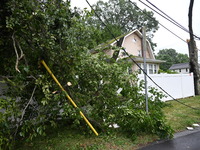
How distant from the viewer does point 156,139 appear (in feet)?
11.0

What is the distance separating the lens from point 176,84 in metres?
7.71

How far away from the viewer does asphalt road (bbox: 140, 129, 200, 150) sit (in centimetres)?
299

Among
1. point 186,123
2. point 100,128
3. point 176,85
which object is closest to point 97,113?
point 100,128

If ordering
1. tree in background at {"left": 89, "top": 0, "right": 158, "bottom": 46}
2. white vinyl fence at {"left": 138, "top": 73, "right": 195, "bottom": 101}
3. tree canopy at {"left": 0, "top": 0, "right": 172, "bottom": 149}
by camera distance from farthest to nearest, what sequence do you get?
tree in background at {"left": 89, "top": 0, "right": 158, "bottom": 46} < white vinyl fence at {"left": 138, "top": 73, "right": 195, "bottom": 101} < tree canopy at {"left": 0, "top": 0, "right": 172, "bottom": 149}

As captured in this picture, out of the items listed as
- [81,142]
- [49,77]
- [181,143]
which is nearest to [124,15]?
[181,143]

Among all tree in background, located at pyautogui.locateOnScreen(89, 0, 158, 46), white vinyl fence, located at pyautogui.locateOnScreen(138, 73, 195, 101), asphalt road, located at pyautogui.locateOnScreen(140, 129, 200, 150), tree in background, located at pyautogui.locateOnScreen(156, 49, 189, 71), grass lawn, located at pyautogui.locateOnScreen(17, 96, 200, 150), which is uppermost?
tree in background, located at pyautogui.locateOnScreen(89, 0, 158, 46)

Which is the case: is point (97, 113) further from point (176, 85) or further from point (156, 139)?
point (176, 85)

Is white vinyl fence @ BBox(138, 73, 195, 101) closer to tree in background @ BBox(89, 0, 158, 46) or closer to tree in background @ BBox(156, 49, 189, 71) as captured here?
tree in background @ BBox(89, 0, 158, 46)

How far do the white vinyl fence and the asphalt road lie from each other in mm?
3200

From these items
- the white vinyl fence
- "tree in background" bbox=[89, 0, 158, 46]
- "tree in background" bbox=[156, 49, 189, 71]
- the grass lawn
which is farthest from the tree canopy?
"tree in background" bbox=[156, 49, 189, 71]

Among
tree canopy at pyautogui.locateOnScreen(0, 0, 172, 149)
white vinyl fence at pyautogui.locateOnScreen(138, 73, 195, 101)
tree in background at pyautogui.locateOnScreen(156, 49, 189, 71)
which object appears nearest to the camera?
tree canopy at pyautogui.locateOnScreen(0, 0, 172, 149)

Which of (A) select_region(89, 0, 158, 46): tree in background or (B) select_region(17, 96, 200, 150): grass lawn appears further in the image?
(A) select_region(89, 0, 158, 46): tree in background

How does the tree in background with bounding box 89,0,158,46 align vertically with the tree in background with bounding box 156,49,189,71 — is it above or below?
above

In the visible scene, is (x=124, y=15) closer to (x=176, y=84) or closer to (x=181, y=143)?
(x=176, y=84)
